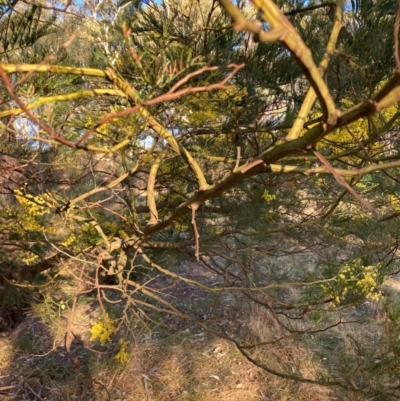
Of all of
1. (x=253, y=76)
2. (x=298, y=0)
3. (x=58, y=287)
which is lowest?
(x=58, y=287)

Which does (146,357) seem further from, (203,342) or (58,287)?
(58,287)

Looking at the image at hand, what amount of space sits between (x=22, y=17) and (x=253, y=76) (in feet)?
4.60

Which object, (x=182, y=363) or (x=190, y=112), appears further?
(x=182, y=363)

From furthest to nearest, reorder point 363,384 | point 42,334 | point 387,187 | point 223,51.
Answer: point 42,334, point 363,384, point 387,187, point 223,51

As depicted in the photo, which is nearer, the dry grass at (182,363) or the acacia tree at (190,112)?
the acacia tree at (190,112)

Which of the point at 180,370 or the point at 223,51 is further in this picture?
the point at 180,370

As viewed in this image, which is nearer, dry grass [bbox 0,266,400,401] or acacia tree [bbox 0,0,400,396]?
acacia tree [bbox 0,0,400,396]

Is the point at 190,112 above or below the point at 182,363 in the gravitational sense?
above

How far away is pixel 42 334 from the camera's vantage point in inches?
201

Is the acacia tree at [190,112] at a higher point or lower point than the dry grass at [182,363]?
higher

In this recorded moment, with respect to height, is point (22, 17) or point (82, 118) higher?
point (22, 17)

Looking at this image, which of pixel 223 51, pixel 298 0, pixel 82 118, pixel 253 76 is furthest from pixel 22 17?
pixel 298 0

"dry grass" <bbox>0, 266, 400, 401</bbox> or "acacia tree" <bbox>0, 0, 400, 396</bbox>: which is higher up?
"acacia tree" <bbox>0, 0, 400, 396</bbox>

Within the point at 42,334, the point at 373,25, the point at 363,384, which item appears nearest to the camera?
the point at 373,25
